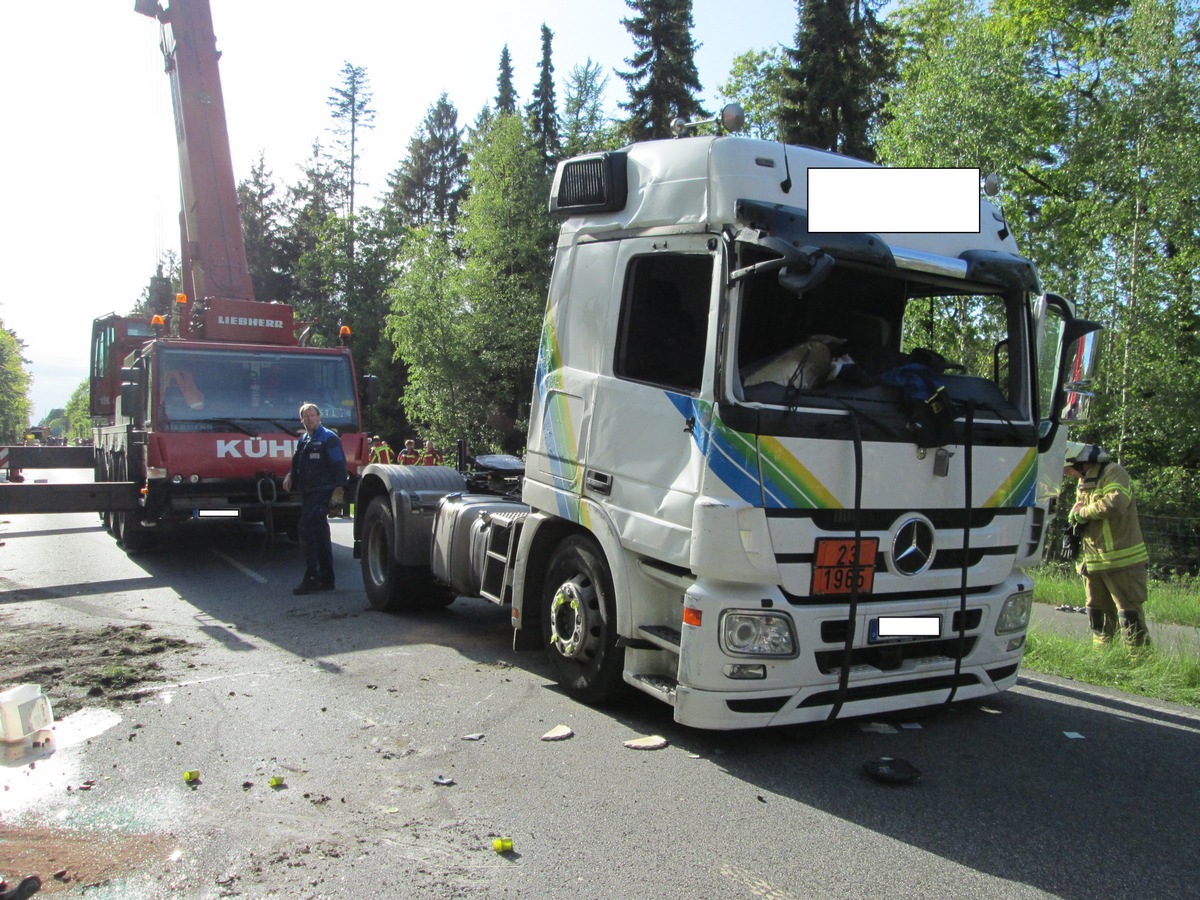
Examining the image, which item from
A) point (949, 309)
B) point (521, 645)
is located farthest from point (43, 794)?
point (949, 309)

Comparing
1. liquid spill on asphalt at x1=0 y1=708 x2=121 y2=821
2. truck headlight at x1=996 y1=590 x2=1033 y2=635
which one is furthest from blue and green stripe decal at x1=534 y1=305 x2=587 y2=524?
liquid spill on asphalt at x1=0 y1=708 x2=121 y2=821

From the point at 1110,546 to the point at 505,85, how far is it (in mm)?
48738

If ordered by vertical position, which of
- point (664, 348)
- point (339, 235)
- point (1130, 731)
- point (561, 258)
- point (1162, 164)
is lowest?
point (1130, 731)

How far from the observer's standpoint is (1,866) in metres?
3.37

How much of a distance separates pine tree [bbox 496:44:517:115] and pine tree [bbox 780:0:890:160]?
24.5 m

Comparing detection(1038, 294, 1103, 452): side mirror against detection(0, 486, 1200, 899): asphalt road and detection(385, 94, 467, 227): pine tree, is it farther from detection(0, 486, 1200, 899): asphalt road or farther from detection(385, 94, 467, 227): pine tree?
detection(385, 94, 467, 227): pine tree

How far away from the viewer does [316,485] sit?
9078mm

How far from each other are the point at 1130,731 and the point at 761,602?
8.63 ft

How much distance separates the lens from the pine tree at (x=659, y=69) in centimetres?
3403

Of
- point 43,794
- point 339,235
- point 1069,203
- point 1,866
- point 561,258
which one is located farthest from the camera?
point 339,235

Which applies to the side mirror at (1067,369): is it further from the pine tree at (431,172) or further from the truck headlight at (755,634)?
the pine tree at (431,172)

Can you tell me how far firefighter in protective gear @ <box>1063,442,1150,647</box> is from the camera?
713 centimetres

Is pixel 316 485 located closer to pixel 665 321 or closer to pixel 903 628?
pixel 665 321

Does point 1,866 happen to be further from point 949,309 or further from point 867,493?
point 949,309
